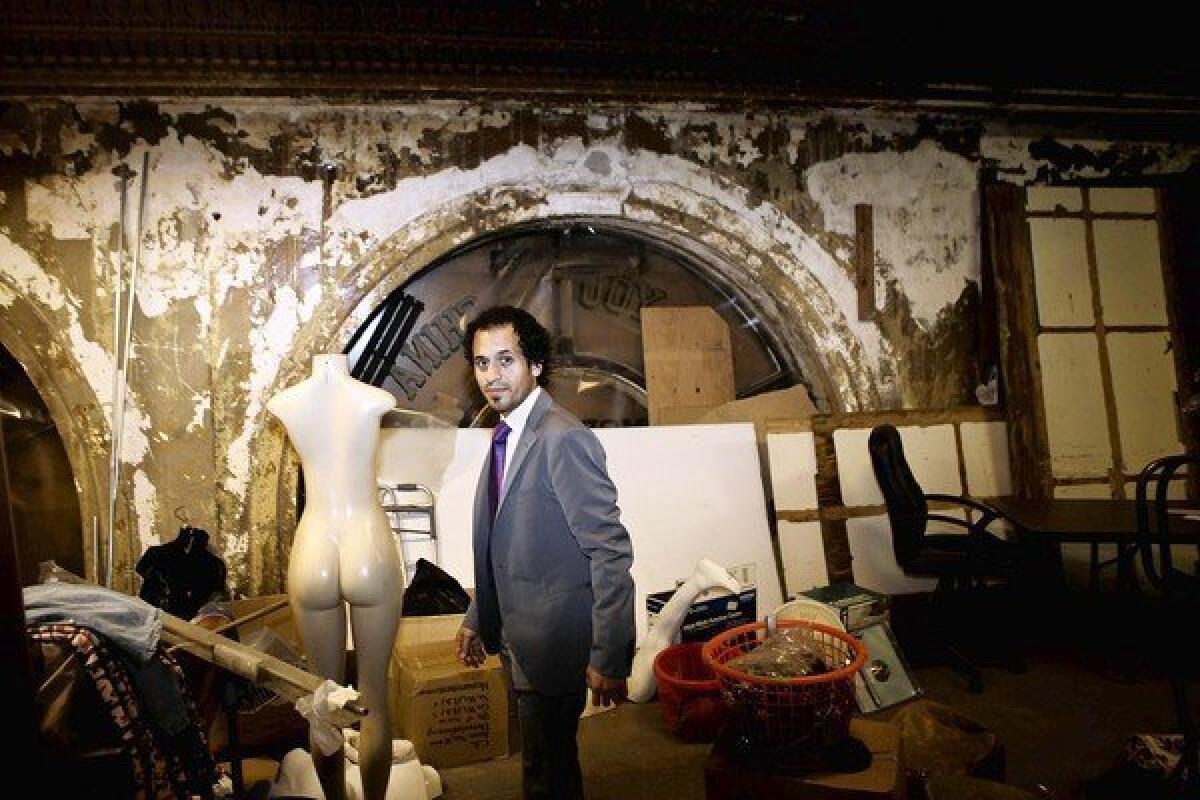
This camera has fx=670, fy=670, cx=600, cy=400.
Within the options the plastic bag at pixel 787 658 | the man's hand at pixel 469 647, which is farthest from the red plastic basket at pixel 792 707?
the man's hand at pixel 469 647

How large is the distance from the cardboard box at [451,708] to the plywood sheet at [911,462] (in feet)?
8.15

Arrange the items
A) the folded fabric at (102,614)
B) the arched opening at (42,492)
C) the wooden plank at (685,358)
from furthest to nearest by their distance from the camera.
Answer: the wooden plank at (685,358)
the arched opening at (42,492)
the folded fabric at (102,614)

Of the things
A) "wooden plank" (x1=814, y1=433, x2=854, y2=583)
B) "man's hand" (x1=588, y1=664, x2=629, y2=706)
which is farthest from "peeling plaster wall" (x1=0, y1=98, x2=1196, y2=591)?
"man's hand" (x1=588, y1=664, x2=629, y2=706)

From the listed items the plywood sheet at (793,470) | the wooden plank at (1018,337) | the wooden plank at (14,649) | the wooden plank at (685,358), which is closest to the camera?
the wooden plank at (14,649)

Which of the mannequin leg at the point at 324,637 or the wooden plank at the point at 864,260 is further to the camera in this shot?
the wooden plank at the point at 864,260

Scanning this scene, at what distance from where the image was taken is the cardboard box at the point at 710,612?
140 inches

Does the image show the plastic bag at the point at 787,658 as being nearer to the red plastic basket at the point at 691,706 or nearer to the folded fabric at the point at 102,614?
the red plastic basket at the point at 691,706

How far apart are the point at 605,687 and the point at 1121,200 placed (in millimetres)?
5137

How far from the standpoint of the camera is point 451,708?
117 inches

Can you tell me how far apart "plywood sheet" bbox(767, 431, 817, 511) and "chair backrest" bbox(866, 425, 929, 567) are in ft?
1.89

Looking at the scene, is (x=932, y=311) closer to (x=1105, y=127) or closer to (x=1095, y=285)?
(x=1095, y=285)

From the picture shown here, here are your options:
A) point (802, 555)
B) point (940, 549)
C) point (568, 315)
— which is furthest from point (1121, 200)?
point (568, 315)

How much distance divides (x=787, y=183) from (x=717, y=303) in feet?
2.97

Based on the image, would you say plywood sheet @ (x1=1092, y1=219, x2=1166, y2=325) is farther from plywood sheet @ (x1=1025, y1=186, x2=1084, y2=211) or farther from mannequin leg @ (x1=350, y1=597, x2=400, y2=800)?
mannequin leg @ (x1=350, y1=597, x2=400, y2=800)
